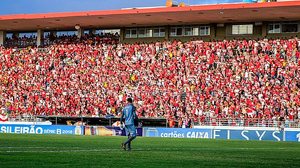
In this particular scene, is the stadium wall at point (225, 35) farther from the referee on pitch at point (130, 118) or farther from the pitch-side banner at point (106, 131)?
the referee on pitch at point (130, 118)

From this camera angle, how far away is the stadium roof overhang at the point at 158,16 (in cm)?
5572

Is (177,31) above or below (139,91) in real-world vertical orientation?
above

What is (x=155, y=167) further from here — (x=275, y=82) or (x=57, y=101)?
(x=57, y=101)

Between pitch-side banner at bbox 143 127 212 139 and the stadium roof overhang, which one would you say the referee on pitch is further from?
the stadium roof overhang

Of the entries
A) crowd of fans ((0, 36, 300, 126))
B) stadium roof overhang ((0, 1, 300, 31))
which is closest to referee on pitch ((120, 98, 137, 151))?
crowd of fans ((0, 36, 300, 126))

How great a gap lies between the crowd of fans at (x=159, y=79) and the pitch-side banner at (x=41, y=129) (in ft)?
15.6

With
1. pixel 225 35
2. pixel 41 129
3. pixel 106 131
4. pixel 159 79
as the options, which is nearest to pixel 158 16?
pixel 225 35

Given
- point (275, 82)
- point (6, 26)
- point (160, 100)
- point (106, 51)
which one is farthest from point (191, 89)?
point (6, 26)

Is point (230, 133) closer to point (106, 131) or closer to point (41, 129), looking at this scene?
point (106, 131)

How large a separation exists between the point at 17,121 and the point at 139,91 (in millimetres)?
9747

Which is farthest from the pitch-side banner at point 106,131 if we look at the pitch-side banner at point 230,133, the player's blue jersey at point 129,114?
the player's blue jersey at point 129,114

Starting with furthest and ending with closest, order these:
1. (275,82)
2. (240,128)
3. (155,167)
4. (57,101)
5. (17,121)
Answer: (57,101)
(17,121)
(275,82)
(240,128)
(155,167)

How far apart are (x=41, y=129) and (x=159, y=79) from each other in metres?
10.3

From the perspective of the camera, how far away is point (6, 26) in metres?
70.8
